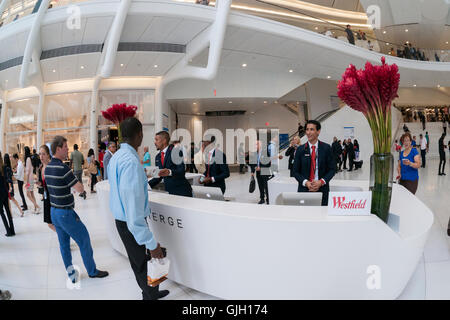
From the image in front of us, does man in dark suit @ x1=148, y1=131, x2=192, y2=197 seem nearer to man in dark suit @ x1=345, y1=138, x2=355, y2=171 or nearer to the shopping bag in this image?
the shopping bag

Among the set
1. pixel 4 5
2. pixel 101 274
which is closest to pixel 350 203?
pixel 101 274

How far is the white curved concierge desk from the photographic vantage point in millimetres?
2033

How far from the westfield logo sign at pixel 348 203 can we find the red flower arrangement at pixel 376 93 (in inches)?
18.2

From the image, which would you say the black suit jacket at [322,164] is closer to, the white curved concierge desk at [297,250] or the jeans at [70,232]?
the white curved concierge desk at [297,250]

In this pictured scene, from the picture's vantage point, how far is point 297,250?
2.09 metres

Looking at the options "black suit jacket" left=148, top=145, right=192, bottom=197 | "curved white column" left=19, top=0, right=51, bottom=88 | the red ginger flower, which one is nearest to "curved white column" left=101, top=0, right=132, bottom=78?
"curved white column" left=19, top=0, right=51, bottom=88

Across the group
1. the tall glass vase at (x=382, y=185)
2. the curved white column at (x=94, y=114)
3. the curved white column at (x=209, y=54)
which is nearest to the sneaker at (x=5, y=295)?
the tall glass vase at (x=382, y=185)

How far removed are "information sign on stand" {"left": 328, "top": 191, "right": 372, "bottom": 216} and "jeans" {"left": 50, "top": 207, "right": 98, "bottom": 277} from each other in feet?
8.45

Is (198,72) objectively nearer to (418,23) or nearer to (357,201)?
(357,201)
